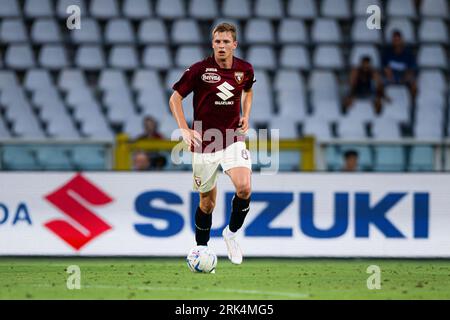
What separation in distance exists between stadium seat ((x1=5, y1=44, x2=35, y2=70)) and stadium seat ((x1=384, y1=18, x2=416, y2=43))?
5227 mm

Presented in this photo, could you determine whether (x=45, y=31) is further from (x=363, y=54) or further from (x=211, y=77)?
(x=211, y=77)

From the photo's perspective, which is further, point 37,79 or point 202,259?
point 37,79

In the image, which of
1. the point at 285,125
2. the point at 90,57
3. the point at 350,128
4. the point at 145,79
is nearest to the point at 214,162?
the point at 285,125

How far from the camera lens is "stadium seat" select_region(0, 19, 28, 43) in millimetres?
15828

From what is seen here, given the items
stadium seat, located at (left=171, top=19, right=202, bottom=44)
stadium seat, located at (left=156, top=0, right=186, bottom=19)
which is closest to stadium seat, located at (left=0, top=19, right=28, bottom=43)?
stadium seat, located at (left=156, top=0, right=186, bottom=19)

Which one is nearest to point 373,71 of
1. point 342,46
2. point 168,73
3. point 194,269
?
point 342,46

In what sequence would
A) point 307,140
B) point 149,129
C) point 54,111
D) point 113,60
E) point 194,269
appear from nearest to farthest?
point 194,269, point 307,140, point 149,129, point 54,111, point 113,60

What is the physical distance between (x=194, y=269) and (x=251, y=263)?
4.36 feet

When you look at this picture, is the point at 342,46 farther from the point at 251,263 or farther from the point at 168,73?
the point at 251,263

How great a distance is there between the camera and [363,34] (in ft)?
52.5

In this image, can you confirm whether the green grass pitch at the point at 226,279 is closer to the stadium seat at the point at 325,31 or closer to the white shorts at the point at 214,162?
the white shorts at the point at 214,162

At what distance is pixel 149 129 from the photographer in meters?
12.3

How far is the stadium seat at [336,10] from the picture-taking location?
16391 mm

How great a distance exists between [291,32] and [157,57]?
201 centimetres
